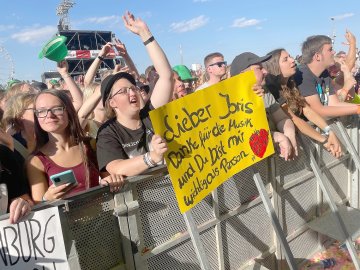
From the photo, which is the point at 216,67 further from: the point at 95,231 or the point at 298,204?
the point at 95,231

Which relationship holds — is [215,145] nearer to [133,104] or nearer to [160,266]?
[133,104]

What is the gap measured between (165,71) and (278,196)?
1.59 m

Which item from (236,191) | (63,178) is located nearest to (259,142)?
(236,191)

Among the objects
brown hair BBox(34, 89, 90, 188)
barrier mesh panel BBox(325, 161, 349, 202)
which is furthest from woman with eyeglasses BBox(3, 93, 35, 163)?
barrier mesh panel BBox(325, 161, 349, 202)

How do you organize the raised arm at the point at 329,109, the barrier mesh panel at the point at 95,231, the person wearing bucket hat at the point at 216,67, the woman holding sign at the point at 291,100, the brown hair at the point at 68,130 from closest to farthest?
the barrier mesh panel at the point at 95,231 → the brown hair at the point at 68,130 → the woman holding sign at the point at 291,100 → the raised arm at the point at 329,109 → the person wearing bucket hat at the point at 216,67

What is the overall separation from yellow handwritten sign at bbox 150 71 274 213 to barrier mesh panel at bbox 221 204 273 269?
664mm

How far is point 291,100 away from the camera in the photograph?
10.7 feet

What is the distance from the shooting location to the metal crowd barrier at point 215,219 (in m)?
1.94

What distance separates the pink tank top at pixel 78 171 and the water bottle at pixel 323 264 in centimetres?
248

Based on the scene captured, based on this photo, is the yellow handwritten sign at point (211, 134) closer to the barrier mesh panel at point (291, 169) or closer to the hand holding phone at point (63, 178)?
the hand holding phone at point (63, 178)

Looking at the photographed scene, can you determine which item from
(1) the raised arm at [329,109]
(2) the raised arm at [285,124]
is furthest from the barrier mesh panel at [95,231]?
(1) the raised arm at [329,109]

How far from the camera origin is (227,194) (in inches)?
105

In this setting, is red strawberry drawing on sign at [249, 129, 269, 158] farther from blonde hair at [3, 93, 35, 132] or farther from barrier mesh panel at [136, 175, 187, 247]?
blonde hair at [3, 93, 35, 132]

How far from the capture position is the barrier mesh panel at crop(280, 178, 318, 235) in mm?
3209
